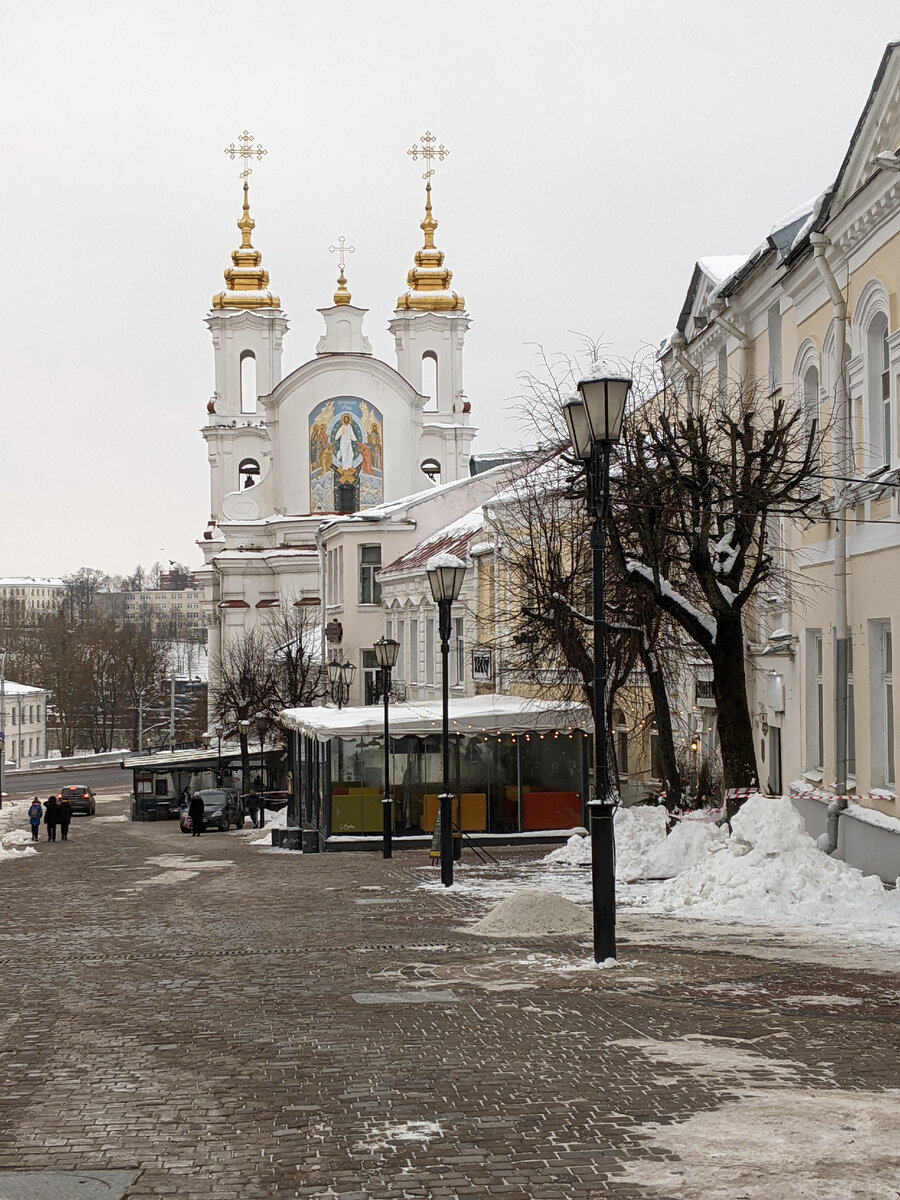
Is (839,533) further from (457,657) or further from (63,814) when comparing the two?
(63,814)

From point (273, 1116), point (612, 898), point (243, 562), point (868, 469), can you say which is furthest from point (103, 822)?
point (273, 1116)

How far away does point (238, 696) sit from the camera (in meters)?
56.3

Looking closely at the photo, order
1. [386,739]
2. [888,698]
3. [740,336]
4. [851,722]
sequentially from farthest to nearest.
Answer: [386,739]
[740,336]
[851,722]
[888,698]

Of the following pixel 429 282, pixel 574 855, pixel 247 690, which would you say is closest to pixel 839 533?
pixel 574 855

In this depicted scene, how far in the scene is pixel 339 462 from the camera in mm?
75438

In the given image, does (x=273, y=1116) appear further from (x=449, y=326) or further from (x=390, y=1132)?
(x=449, y=326)

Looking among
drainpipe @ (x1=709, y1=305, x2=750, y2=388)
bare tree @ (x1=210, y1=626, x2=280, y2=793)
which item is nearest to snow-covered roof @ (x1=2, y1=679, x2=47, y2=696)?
bare tree @ (x1=210, y1=626, x2=280, y2=793)

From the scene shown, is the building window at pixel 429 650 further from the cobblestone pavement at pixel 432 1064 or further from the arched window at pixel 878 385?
the cobblestone pavement at pixel 432 1064

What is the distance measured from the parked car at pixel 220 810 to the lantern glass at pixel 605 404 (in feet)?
107

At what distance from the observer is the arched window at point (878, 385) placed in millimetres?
16500

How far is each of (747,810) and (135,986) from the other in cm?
662

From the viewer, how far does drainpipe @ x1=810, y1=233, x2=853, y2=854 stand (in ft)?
57.0

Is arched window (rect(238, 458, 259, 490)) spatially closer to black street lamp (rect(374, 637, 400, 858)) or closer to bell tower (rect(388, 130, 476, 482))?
bell tower (rect(388, 130, 476, 482))

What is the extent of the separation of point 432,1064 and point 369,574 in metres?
42.0
